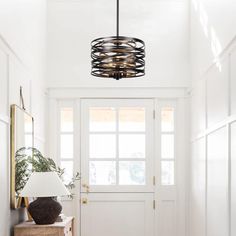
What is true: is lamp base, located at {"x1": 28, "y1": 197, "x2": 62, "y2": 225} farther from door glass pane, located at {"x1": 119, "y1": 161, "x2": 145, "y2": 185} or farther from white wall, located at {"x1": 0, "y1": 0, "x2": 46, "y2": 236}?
door glass pane, located at {"x1": 119, "y1": 161, "x2": 145, "y2": 185}

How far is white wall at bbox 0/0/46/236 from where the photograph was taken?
492 centimetres

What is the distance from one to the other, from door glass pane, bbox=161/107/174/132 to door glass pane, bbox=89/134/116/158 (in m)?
0.66

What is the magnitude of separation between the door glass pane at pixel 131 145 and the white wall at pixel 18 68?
1.07m

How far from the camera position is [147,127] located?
7684 mm

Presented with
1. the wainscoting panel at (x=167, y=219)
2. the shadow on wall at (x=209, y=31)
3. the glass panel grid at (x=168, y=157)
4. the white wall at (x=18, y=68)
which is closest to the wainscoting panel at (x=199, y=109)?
the glass panel grid at (x=168, y=157)

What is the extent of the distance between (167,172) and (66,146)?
1345 millimetres

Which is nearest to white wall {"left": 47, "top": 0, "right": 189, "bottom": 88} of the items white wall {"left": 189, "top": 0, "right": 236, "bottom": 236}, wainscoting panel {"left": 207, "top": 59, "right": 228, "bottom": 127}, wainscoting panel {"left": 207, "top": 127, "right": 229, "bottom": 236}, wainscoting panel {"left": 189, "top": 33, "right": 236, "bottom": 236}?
white wall {"left": 189, "top": 0, "right": 236, "bottom": 236}

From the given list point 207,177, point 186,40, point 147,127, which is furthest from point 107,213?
point 186,40

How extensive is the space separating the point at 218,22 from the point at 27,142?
2188 millimetres

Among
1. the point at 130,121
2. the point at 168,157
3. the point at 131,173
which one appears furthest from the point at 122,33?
the point at 131,173

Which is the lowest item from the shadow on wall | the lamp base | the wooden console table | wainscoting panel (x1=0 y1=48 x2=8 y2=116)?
the wooden console table

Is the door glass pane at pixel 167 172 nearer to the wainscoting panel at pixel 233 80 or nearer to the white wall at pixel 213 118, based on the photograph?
the white wall at pixel 213 118

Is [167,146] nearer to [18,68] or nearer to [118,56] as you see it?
[18,68]

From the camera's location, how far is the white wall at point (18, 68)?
4.92m
